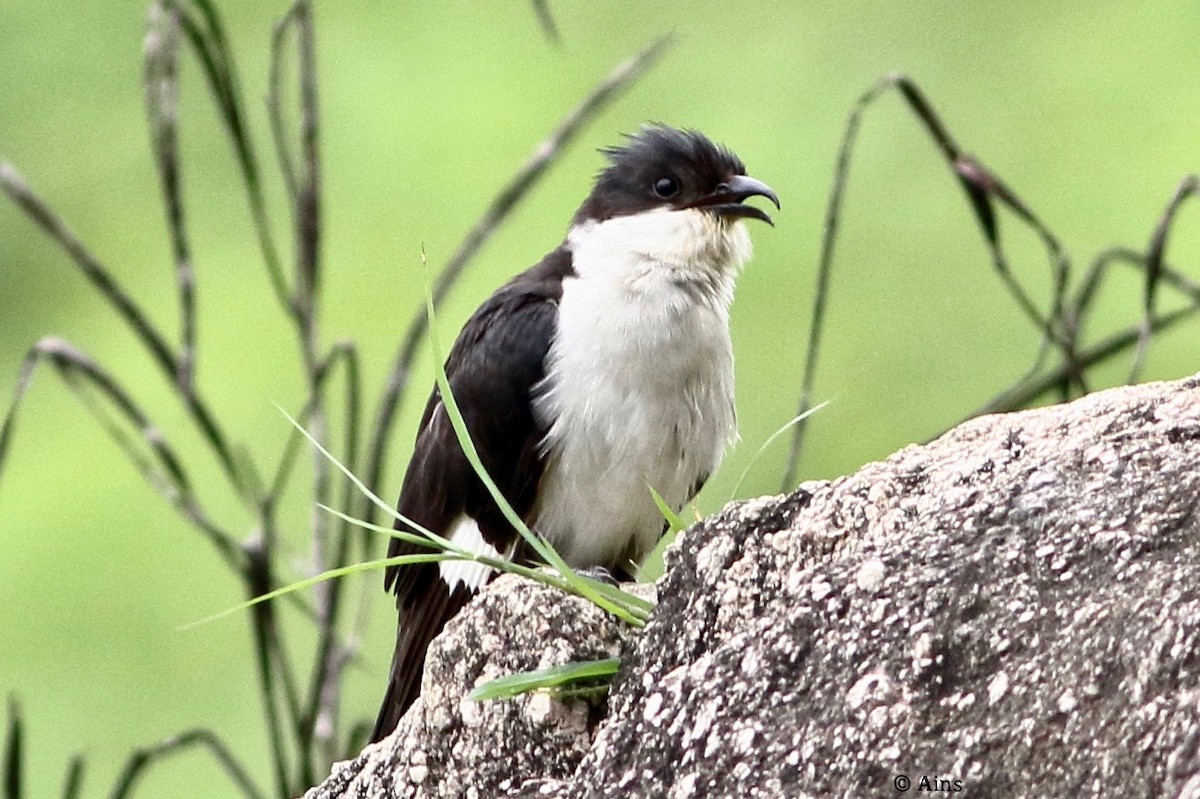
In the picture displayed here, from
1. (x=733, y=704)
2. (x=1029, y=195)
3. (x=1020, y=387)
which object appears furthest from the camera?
(x=1029, y=195)

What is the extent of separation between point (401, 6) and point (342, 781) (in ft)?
15.5

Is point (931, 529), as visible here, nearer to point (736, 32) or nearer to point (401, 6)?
point (736, 32)

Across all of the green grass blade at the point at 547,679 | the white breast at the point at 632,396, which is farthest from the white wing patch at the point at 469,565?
the green grass blade at the point at 547,679

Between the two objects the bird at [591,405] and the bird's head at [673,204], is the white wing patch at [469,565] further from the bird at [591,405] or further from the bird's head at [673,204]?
the bird's head at [673,204]

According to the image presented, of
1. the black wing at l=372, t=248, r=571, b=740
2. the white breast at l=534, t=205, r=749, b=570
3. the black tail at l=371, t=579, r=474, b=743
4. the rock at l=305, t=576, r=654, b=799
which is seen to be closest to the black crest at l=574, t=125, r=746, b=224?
the white breast at l=534, t=205, r=749, b=570

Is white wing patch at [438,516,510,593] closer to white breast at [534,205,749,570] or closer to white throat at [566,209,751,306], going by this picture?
white breast at [534,205,749,570]

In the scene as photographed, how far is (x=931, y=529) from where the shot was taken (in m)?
1.84

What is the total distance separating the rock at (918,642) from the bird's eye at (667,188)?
171 cm

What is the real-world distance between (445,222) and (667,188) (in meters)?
2.52

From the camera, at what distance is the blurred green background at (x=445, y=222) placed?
5.53 meters

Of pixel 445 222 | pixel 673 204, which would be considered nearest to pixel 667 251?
pixel 673 204

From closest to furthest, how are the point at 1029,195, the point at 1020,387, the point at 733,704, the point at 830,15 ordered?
the point at 733,704, the point at 1020,387, the point at 1029,195, the point at 830,15

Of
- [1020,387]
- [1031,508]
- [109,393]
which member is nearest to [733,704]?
[1031,508]

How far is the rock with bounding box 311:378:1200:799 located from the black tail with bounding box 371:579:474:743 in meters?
1.06
